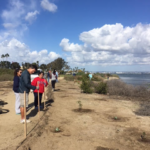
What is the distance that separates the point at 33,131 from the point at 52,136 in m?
0.57

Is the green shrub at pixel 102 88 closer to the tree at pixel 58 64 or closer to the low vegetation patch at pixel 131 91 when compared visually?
the low vegetation patch at pixel 131 91

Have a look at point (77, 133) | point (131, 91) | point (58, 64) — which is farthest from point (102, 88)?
point (58, 64)

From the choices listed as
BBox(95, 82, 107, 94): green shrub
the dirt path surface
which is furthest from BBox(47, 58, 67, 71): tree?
the dirt path surface

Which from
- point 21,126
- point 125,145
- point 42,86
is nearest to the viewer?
point 125,145

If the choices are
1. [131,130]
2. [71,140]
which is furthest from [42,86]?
[131,130]

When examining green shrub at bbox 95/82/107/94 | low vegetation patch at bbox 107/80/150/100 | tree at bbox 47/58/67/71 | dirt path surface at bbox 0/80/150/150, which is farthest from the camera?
tree at bbox 47/58/67/71

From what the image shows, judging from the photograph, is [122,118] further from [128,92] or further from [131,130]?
[128,92]

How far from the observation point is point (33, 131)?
457 centimetres

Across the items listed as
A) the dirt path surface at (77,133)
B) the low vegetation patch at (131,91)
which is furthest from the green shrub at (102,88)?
the dirt path surface at (77,133)

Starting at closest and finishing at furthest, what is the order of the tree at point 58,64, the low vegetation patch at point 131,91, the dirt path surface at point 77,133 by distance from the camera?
the dirt path surface at point 77,133, the low vegetation patch at point 131,91, the tree at point 58,64

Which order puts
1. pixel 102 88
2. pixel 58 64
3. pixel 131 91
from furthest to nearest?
1. pixel 58 64
2. pixel 102 88
3. pixel 131 91

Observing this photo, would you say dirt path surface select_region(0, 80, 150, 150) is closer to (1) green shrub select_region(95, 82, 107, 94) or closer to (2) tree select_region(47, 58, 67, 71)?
(1) green shrub select_region(95, 82, 107, 94)

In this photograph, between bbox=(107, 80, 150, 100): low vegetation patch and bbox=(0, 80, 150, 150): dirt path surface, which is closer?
bbox=(0, 80, 150, 150): dirt path surface

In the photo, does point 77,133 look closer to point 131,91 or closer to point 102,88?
point 102,88
